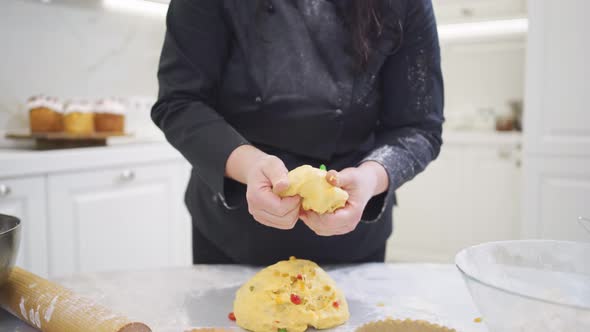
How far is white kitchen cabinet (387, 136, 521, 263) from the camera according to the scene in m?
2.68

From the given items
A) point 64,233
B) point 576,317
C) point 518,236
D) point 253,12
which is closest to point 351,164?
point 253,12

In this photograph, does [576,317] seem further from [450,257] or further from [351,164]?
[450,257]

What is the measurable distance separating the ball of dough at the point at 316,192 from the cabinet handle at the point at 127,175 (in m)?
1.40

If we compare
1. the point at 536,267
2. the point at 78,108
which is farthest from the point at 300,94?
the point at 78,108

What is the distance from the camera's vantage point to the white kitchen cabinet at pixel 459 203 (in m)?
2.68

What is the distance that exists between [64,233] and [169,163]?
508mm

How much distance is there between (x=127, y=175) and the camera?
78.3 inches

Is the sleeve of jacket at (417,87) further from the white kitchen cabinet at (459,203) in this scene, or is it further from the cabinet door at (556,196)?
the white kitchen cabinet at (459,203)

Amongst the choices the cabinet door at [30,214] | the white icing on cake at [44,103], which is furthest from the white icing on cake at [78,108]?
the cabinet door at [30,214]

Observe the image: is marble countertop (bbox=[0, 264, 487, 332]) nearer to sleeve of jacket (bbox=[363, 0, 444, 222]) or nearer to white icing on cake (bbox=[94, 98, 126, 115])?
sleeve of jacket (bbox=[363, 0, 444, 222])

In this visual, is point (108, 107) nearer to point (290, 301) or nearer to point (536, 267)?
point (290, 301)

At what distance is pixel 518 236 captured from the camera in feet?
8.59

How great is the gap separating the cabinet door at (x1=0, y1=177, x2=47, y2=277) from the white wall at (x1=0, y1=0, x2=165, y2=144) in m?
0.58

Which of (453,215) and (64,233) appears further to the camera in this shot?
(453,215)
